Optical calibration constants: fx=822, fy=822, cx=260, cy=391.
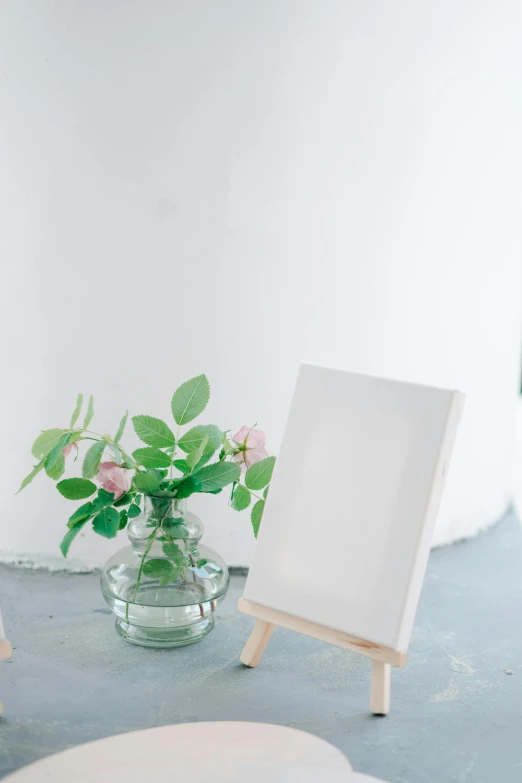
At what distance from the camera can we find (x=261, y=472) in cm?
168

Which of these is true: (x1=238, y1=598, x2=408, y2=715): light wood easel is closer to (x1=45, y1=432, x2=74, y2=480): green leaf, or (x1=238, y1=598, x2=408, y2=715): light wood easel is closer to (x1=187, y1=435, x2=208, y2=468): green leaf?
(x1=187, y1=435, x2=208, y2=468): green leaf

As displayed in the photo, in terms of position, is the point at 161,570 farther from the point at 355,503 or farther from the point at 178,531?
the point at 355,503

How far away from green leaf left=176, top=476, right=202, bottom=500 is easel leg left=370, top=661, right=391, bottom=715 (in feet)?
1.55

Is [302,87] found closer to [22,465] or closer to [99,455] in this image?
[99,455]

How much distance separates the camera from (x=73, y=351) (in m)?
2.08

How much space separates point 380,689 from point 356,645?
111 millimetres

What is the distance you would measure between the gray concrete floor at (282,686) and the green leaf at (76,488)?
1.12 feet

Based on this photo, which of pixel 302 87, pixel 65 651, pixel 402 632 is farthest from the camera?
pixel 302 87

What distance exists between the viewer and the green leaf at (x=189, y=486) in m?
1.64

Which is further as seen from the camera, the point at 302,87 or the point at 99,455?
the point at 302,87

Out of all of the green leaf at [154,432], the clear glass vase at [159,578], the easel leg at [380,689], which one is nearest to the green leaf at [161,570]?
the clear glass vase at [159,578]

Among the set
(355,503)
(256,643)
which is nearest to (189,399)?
(355,503)

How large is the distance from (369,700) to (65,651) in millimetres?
642

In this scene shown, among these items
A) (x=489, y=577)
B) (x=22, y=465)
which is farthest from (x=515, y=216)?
(x=22, y=465)
